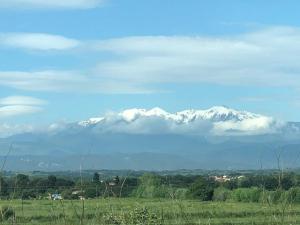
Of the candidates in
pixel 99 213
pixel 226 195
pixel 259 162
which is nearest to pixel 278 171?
pixel 259 162

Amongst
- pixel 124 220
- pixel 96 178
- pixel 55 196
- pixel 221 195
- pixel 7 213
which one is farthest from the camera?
pixel 221 195

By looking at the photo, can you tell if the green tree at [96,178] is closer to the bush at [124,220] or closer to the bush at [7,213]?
the bush at [124,220]

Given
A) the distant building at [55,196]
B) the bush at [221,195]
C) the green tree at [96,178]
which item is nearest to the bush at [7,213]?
the distant building at [55,196]

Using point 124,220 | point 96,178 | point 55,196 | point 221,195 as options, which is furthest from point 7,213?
point 221,195

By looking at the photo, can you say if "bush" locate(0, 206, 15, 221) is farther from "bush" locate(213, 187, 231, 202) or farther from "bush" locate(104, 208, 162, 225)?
"bush" locate(213, 187, 231, 202)

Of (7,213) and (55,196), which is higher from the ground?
(55,196)

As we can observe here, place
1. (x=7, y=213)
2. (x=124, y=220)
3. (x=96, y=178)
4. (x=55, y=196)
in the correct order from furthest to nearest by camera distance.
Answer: (x=124, y=220)
(x=96, y=178)
(x=7, y=213)
(x=55, y=196)

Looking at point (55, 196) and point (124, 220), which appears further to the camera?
point (124, 220)

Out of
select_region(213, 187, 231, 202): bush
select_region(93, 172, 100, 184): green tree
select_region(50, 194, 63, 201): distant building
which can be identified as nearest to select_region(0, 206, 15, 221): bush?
select_region(50, 194, 63, 201): distant building

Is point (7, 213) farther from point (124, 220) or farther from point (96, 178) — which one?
point (124, 220)

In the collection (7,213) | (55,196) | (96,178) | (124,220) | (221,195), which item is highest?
(221,195)

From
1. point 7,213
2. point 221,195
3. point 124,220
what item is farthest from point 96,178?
point 221,195

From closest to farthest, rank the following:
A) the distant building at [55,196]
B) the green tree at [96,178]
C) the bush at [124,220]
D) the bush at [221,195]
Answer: the distant building at [55,196]
the green tree at [96,178]
the bush at [124,220]
the bush at [221,195]

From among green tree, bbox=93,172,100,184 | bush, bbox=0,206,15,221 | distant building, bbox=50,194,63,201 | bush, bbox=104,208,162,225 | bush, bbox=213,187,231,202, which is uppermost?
bush, bbox=213,187,231,202
